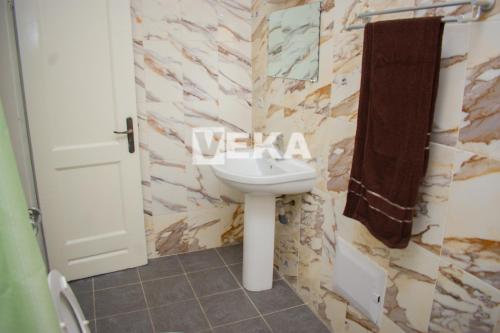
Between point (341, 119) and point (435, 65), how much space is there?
63cm

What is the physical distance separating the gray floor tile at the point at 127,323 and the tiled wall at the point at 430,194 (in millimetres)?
966

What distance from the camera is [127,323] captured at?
7.06 ft

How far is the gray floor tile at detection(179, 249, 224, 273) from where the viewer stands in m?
2.74

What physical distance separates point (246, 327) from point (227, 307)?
0.21 m

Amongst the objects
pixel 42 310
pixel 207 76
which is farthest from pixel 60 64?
pixel 42 310

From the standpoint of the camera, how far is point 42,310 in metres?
0.80

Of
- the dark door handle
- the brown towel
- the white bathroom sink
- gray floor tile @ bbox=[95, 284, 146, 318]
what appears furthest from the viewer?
the dark door handle

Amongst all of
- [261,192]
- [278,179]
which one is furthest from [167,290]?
[278,179]

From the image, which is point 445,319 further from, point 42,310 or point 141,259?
point 141,259

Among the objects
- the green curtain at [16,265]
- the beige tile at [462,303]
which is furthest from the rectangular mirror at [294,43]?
the green curtain at [16,265]

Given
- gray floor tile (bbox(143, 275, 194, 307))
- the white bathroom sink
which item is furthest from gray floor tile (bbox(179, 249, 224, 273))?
the white bathroom sink

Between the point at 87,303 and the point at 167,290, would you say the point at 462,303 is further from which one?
the point at 87,303

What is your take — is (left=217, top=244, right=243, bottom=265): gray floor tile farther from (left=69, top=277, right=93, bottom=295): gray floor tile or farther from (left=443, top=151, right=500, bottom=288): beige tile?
(left=443, top=151, right=500, bottom=288): beige tile

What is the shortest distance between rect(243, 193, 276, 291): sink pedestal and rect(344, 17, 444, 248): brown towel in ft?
2.69
